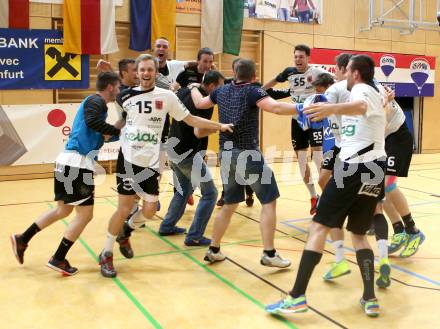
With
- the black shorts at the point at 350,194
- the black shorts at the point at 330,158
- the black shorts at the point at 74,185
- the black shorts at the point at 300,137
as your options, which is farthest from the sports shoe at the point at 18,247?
the black shorts at the point at 300,137

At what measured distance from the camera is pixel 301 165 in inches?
301

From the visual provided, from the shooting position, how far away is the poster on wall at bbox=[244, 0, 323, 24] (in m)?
12.6

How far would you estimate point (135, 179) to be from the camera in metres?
4.76

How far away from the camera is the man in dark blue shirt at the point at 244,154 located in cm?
473

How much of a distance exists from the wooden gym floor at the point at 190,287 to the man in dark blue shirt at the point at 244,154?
1.81 feet

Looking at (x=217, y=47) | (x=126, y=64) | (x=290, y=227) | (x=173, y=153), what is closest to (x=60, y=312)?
(x=173, y=153)

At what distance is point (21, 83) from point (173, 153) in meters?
5.98

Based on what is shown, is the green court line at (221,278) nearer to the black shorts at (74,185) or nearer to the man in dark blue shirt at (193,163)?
the man in dark blue shirt at (193,163)

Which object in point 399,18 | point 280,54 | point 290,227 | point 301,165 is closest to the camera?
point 290,227

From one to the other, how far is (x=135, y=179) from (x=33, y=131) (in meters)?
6.75

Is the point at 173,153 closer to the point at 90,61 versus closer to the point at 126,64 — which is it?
the point at 126,64

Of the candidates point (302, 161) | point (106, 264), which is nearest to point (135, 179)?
point (106, 264)

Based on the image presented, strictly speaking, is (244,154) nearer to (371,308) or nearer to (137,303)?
(137,303)

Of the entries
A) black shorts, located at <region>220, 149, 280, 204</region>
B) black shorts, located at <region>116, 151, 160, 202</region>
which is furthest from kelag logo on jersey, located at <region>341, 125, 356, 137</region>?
black shorts, located at <region>116, 151, 160, 202</region>
